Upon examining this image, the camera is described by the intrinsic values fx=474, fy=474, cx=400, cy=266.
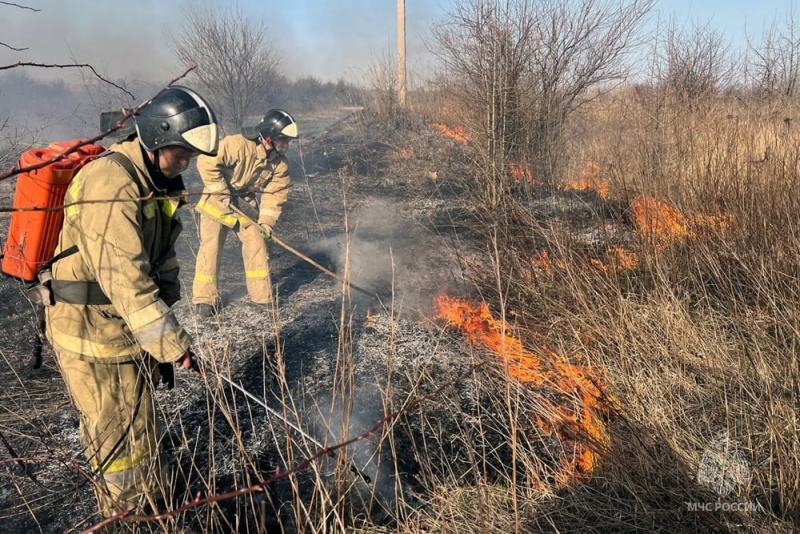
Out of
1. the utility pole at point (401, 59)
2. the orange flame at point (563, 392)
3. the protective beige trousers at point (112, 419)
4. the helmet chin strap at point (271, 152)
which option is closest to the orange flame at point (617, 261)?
the orange flame at point (563, 392)

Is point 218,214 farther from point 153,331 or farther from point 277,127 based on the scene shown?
point 153,331

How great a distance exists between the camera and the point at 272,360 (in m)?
3.67

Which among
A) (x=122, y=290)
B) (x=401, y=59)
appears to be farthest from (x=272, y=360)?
(x=401, y=59)

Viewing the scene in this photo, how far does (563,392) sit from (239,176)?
152 inches

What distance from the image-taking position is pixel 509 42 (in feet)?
24.5

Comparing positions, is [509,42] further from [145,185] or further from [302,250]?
[145,185]

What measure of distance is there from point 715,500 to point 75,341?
9.36 ft

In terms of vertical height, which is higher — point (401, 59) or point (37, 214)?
point (401, 59)

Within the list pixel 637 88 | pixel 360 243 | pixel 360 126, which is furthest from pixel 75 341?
pixel 360 126

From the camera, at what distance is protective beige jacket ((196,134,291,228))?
475cm

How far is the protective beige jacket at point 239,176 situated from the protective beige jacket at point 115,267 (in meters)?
2.40

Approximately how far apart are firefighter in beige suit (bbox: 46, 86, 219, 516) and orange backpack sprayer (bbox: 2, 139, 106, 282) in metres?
0.05

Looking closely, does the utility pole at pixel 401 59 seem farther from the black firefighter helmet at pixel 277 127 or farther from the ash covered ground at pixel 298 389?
the black firefighter helmet at pixel 277 127

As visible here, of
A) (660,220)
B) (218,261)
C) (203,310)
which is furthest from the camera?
(218,261)
